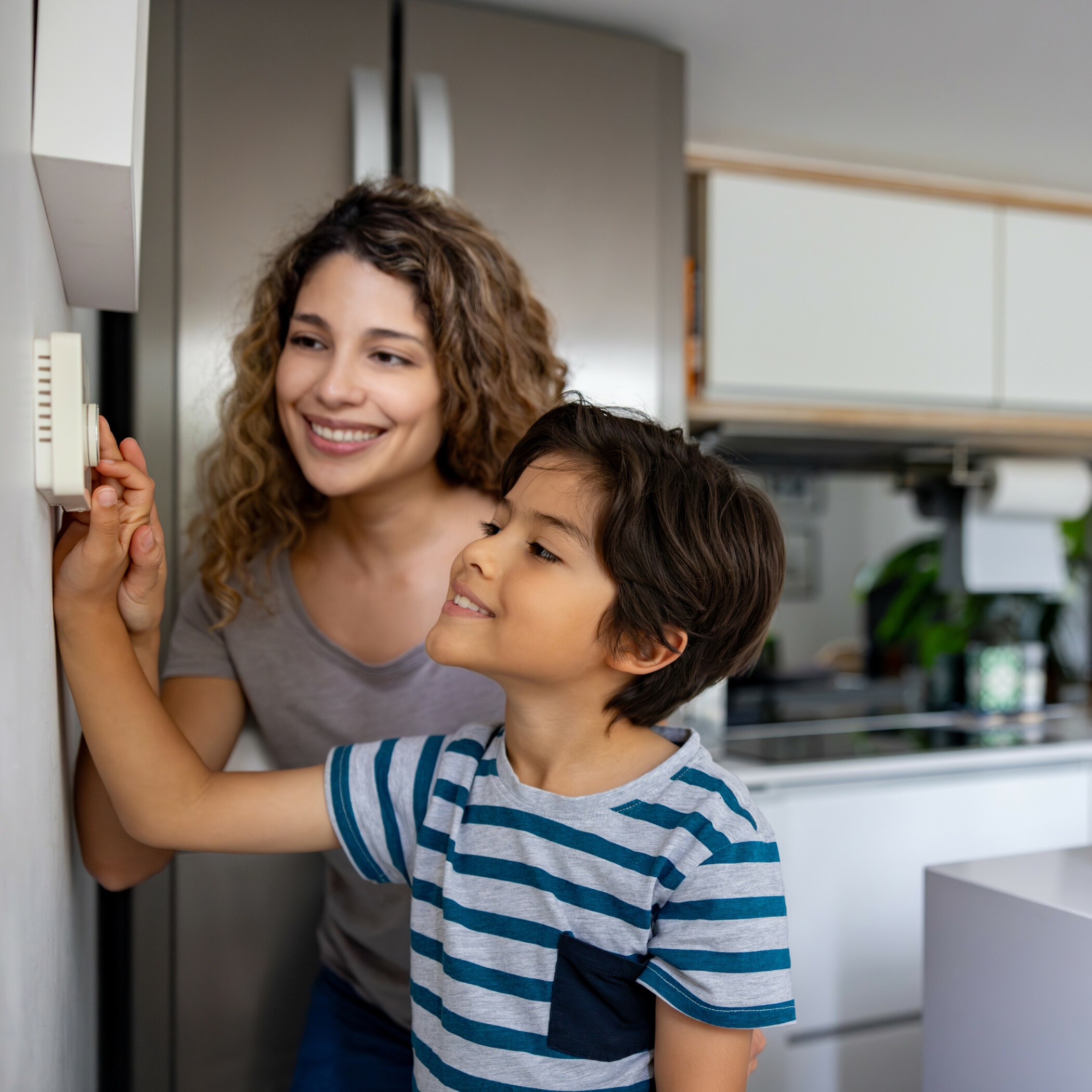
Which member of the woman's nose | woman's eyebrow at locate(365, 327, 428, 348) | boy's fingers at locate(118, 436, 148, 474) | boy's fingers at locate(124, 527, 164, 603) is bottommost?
boy's fingers at locate(124, 527, 164, 603)

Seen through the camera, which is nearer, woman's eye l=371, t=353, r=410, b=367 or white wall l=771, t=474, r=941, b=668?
woman's eye l=371, t=353, r=410, b=367

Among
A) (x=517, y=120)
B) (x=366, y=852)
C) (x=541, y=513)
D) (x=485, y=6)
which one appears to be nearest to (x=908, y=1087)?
(x=366, y=852)

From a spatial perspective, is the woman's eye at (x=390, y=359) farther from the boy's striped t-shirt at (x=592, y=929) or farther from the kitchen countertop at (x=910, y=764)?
the kitchen countertop at (x=910, y=764)

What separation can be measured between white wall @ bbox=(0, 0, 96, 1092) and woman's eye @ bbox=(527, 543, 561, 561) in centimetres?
35

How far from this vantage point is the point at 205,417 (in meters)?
1.49

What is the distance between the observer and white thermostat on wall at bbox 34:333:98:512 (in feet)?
2.12

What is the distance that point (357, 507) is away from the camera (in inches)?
47.8

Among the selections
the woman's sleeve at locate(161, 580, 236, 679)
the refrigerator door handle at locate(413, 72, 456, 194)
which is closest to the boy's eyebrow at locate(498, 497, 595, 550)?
the woman's sleeve at locate(161, 580, 236, 679)

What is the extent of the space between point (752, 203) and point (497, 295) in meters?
1.09

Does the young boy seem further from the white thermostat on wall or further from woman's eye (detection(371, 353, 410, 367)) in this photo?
woman's eye (detection(371, 353, 410, 367))

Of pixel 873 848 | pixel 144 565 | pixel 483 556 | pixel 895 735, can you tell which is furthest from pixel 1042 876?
pixel 895 735

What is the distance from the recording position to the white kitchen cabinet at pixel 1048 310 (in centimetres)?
229

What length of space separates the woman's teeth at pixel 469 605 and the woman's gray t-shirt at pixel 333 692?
1.07 feet

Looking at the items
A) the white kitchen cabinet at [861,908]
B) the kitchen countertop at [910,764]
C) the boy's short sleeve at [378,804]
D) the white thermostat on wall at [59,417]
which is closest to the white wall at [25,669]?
the white thermostat on wall at [59,417]
